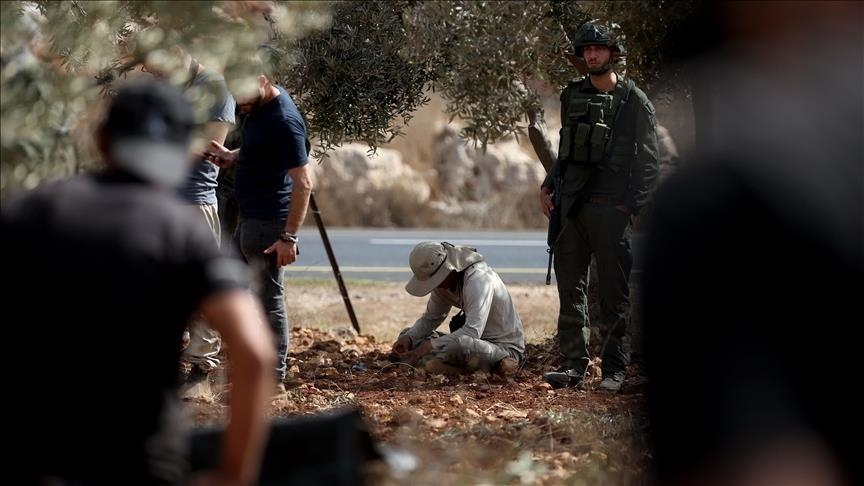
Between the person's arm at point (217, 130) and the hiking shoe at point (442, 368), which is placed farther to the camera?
the hiking shoe at point (442, 368)

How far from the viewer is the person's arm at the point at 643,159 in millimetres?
6410

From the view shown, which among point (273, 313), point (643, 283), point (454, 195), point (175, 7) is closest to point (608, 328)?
point (273, 313)

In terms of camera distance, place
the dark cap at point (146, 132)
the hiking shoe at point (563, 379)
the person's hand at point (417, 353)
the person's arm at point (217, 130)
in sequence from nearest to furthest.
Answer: the dark cap at point (146, 132), the person's arm at point (217, 130), the hiking shoe at point (563, 379), the person's hand at point (417, 353)

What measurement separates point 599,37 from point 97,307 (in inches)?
167

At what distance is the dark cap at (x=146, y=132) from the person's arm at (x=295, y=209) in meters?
3.22

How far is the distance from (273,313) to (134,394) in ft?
11.6

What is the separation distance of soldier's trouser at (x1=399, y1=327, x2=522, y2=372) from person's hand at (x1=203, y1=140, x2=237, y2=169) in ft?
5.39

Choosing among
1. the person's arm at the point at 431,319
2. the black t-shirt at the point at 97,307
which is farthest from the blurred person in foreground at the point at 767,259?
the person's arm at the point at 431,319

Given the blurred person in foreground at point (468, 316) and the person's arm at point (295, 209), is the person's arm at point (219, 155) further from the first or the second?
the blurred person in foreground at point (468, 316)

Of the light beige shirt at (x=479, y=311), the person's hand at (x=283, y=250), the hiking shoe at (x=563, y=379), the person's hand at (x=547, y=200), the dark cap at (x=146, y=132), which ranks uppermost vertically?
the dark cap at (x=146, y=132)

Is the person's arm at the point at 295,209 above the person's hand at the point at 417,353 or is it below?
above

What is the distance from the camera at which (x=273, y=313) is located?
602cm

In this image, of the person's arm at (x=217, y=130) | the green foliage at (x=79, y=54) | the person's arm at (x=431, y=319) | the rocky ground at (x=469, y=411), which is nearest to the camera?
the green foliage at (x=79, y=54)

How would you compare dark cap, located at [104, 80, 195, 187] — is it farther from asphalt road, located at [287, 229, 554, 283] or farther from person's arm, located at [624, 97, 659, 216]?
asphalt road, located at [287, 229, 554, 283]
